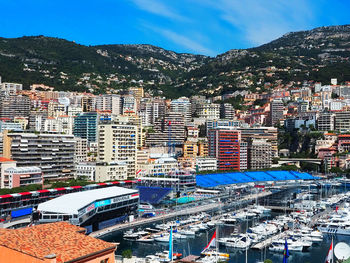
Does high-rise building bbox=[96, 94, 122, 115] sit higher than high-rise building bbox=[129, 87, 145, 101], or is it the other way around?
high-rise building bbox=[129, 87, 145, 101]

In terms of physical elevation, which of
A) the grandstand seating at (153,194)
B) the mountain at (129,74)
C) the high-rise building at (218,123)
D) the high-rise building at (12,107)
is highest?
the mountain at (129,74)

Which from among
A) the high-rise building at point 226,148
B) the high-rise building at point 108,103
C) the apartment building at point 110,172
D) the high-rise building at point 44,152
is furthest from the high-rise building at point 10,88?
the apartment building at point 110,172

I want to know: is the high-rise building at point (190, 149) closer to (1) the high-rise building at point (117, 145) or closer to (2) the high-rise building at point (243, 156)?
(2) the high-rise building at point (243, 156)

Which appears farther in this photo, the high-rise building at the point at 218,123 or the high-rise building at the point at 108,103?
the high-rise building at the point at 108,103

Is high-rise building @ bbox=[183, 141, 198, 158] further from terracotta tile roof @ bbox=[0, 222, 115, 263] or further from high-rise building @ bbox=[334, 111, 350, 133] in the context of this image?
terracotta tile roof @ bbox=[0, 222, 115, 263]

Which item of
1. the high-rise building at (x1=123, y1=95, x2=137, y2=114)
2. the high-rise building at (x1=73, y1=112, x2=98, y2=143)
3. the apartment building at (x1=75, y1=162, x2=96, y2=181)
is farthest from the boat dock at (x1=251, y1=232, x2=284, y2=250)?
the high-rise building at (x1=123, y1=95, x2=137, y2=114)

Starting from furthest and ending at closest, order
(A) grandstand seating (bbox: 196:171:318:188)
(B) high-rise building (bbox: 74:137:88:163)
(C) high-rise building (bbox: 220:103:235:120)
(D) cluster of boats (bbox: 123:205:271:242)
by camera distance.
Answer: (C) high-rise building (bbox: 220:103:235:120) → (B) high-rise building (bbox: 74:137:88:163) → (A) grandstand seating (bbox: 196:171:318:188) → (D) cluster of boats (bbox: 123:205:271:242)
